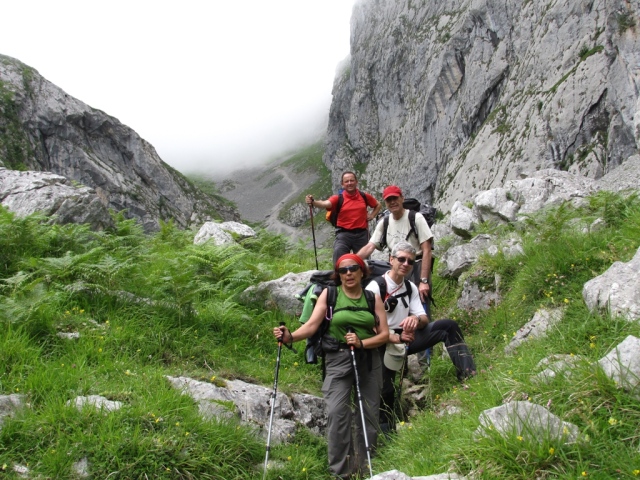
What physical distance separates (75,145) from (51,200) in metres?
64.1

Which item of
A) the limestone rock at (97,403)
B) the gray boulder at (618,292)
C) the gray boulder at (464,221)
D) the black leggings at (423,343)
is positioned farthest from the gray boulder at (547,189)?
the limestone rock at (97,403)

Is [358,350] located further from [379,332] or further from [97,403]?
[97,403]

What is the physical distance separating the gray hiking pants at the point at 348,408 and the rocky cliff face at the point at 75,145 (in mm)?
46303

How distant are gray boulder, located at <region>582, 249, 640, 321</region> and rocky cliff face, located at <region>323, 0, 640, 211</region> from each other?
11055 millimetres

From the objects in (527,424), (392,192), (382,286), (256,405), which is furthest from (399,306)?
(527,424)

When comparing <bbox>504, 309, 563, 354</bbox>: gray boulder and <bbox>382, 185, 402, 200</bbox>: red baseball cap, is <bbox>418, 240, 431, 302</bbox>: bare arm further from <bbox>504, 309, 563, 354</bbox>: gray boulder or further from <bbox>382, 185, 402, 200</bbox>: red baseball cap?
<bbox>504, 309, 563, 354</bbox>: gray boulder

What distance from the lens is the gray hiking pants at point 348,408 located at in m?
4.68

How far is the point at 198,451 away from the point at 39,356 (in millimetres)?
2475

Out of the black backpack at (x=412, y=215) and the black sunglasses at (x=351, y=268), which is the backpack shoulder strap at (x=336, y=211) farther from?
the black sunglasses at (x=351, y=268)

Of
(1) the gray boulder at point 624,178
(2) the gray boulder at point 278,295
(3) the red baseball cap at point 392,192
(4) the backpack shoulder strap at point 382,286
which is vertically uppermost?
(3) the red baseball cap at point 392,192

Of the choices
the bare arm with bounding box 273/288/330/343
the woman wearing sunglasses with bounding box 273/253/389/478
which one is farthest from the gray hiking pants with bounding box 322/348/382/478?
the bare arm with bounding box 273/288/330/343

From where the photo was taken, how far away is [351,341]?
16.3ft

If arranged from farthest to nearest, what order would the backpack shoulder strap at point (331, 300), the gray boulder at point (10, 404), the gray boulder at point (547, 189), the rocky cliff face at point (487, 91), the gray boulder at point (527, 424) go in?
the rocky cliff face at point (487, 91)
the gray boulder at point (547, 189)
the backpack shoulder strap at point (331, 300)
the gray boulder at point (10, 404)
the gray boulder at point (527, 424)

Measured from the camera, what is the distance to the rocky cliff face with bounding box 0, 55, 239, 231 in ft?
187
